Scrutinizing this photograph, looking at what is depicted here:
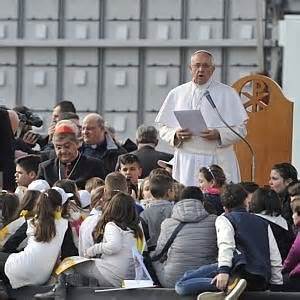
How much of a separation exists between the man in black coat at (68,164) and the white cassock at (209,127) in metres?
0.71

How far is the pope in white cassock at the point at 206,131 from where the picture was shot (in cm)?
1589

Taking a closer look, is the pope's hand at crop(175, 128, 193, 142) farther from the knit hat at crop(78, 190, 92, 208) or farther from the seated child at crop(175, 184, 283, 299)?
the seated child at crop(175, 184, 283, 299)

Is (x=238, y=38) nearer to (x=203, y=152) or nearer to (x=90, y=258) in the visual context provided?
(x=203, y=152)

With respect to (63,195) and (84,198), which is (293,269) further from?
(84,198)

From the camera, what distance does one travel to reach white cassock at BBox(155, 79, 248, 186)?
52.4 feet

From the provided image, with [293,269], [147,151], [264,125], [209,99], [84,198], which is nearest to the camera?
[293,269]

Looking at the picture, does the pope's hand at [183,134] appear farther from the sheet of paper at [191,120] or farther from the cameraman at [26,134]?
the cameraman at [26,134]

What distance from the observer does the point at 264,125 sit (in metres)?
17.5

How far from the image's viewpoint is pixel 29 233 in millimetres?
13555

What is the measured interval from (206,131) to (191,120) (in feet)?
0.55

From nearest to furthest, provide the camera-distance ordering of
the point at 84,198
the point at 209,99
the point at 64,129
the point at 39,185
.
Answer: the point at 84,198 → the point at 39,185 → the point at 64,129 → the point at 209,99

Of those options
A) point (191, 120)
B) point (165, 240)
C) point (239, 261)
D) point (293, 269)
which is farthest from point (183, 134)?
point (239, 261)

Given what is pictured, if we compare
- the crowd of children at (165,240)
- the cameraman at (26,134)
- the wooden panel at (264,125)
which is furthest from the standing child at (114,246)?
the cameraman at (26,134)

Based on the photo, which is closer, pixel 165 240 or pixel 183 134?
pixel 165 240
